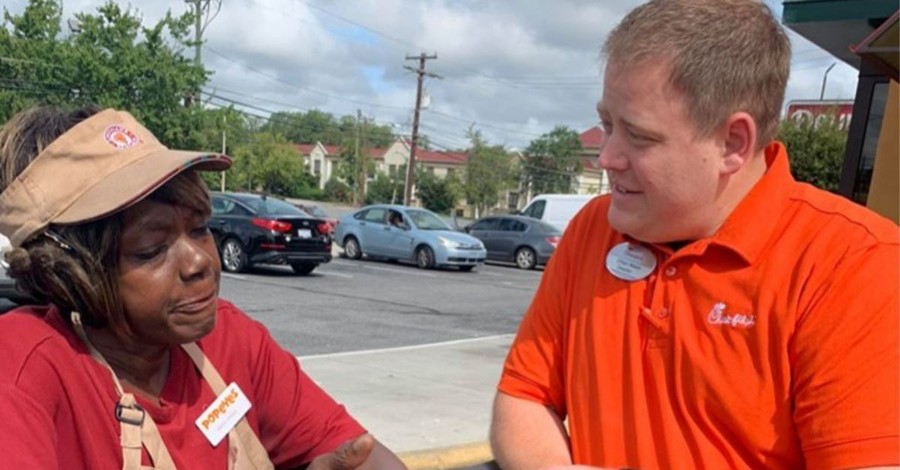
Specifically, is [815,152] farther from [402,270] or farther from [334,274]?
[334,274]

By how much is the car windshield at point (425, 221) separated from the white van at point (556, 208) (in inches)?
179

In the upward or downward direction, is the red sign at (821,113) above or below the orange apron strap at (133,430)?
above

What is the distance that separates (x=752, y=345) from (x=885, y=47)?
2969mm

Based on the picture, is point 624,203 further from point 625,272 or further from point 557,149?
point 557,149

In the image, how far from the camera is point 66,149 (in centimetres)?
166

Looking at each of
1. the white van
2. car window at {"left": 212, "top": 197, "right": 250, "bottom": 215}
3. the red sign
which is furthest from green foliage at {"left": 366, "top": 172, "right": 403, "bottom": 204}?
car window at {"left": 212, "top": 197, "right": 250, "bottom": 215}

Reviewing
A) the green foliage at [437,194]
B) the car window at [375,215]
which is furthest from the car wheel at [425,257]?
the green foliage at [437,194]

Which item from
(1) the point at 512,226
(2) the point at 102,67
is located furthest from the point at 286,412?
(2) the point at 102,67

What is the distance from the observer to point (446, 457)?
17.0 feet

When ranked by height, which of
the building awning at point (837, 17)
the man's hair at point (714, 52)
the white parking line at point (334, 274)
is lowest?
the white parking line at point (334, 274)

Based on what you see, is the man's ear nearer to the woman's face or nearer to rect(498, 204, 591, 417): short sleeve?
rect(498, 204, 591, 417): short sleeve

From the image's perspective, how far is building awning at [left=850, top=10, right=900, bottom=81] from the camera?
142 inches

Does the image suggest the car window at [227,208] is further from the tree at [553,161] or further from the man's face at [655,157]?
the tree at [553,161]

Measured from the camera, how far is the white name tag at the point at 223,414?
5.90ft
